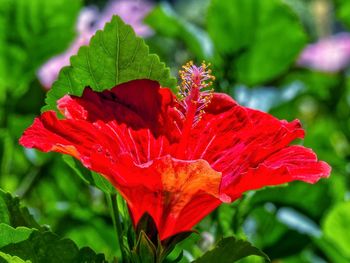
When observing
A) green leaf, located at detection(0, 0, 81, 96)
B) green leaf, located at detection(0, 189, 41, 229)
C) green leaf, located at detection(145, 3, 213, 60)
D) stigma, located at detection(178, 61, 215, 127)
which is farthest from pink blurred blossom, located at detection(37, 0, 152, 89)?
green leaf, located at detection(0, 189, 41, 229)

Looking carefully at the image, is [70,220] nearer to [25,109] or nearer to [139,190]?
[25,109]

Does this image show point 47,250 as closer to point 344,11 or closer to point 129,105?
point 129,105

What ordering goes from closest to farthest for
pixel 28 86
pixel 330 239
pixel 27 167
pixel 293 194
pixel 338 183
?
1. pixel 330 239
2. pixel 293 194
3. pixel 338 183
4. pixel 28 86
5. pixel 27 167

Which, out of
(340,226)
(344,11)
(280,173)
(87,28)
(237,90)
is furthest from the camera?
(87,28)

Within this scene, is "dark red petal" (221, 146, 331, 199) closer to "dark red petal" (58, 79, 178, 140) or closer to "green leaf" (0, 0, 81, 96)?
"dark red petal" (58, 79, 178, 140)

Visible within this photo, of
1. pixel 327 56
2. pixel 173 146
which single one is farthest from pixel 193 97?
pixel 327 56

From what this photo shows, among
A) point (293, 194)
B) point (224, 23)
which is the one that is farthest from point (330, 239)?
point (224, 23)
